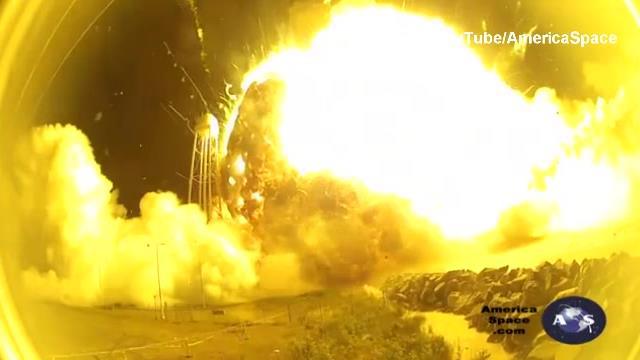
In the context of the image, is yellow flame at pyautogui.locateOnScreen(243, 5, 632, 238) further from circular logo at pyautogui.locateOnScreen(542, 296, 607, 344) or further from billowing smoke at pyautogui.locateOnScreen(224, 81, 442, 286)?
circular logo at pyautogui.locateOnScreen(542, 296, 607, 344)

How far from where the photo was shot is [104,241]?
125 centimetres

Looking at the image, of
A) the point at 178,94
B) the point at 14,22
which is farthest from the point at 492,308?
the point at 14,22

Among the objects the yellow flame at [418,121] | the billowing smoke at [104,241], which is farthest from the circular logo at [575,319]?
the billowing smoke at [104,241]

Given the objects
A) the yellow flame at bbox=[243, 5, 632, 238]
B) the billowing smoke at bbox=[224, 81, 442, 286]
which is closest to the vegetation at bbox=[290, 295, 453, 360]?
the billowing smoke at bbox=[224, 81, 442, 286]

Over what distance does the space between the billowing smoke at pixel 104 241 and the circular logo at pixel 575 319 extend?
469 millimetres

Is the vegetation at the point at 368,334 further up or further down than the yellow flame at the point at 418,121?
further down

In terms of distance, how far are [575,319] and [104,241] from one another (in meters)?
0.76

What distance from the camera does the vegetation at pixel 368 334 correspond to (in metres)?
1.20

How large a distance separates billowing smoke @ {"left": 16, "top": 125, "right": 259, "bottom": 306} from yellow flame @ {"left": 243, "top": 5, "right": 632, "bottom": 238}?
0.65ft

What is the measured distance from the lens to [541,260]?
46.7 inches

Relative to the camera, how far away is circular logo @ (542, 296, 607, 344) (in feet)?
3.88

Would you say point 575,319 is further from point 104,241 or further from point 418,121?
point 104,241

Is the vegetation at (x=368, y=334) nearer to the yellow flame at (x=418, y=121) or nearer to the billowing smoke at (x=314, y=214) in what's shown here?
the billowing smoke at (x=314, y=214)

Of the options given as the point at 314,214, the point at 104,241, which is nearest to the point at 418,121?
the point at 314,214
